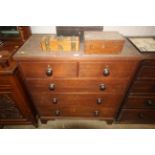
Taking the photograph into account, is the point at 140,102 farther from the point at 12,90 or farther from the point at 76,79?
the point at 12,90

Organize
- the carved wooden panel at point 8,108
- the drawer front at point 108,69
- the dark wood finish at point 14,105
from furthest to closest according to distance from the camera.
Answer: the carved wooden panel at point 8,108 → the dark wood finish at point 14,105 → the drawer front at point 108,69

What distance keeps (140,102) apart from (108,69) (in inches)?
27.5

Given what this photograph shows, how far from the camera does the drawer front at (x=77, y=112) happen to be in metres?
1.69

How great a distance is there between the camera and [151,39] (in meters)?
1.46

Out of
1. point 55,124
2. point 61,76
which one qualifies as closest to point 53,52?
point 61,76

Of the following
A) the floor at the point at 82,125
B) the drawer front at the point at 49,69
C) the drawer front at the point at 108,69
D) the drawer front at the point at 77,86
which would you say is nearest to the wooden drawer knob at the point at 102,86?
the drawer front at the point at 77,86

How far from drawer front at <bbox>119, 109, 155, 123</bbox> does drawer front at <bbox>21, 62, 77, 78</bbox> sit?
961 millimetres

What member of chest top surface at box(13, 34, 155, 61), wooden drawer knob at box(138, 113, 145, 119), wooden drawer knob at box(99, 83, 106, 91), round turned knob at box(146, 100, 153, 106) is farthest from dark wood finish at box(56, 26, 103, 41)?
wooden drawer knob at box(138, 113, 145, 119)

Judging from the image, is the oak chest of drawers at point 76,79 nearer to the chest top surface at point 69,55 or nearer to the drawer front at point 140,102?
the chest top surface at point 69,55

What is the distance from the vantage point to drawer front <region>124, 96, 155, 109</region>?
1.56 meters

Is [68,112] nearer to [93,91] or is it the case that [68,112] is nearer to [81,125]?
[81,125]

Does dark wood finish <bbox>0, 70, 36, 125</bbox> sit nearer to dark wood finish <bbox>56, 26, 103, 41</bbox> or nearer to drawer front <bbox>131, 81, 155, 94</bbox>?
dark wood finish <bbox>56, 26, 103, 41</bbox>

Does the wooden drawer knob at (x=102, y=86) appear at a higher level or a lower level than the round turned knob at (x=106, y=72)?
lower

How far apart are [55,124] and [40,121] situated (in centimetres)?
23
